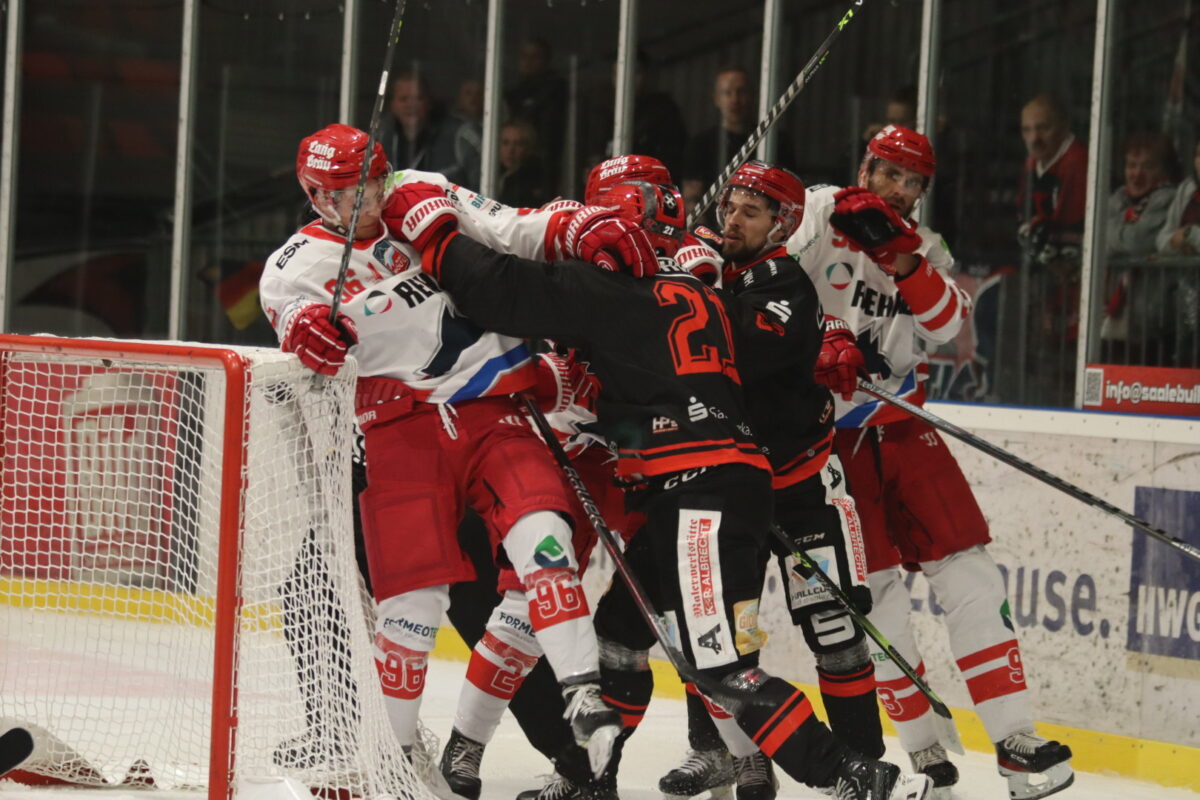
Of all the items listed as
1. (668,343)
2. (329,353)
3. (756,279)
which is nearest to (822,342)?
(756,279)

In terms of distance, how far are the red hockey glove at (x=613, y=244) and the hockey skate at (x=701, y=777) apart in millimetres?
1194

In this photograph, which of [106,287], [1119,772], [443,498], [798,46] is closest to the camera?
[443,498]

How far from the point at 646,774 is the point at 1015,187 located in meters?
2.22

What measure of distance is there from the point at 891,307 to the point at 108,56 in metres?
4.46

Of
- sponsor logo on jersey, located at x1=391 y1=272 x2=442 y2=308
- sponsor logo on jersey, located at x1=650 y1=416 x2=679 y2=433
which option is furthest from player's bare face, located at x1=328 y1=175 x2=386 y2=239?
sponsor logo on jersey, located at x1=650 y1=416 x2=679 y2=433

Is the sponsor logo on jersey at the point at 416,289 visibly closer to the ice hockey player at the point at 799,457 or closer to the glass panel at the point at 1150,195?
the ice hockey player at the point at 799,457

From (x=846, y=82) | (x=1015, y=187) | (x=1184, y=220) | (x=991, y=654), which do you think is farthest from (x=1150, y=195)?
(x=991, y=654)

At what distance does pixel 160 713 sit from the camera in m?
3.75

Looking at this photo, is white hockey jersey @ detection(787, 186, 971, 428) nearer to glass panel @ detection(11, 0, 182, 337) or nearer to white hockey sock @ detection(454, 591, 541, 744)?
white hockey sock @ detection(454, 591, 541, 744)

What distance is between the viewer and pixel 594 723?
9.70 feet

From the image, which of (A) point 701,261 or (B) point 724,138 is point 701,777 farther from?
(B) point 724,138

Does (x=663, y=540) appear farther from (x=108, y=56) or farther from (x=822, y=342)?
(x=108, y=56)

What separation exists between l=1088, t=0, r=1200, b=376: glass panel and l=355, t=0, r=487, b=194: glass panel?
2385mm

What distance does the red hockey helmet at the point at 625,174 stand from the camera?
3406mm
